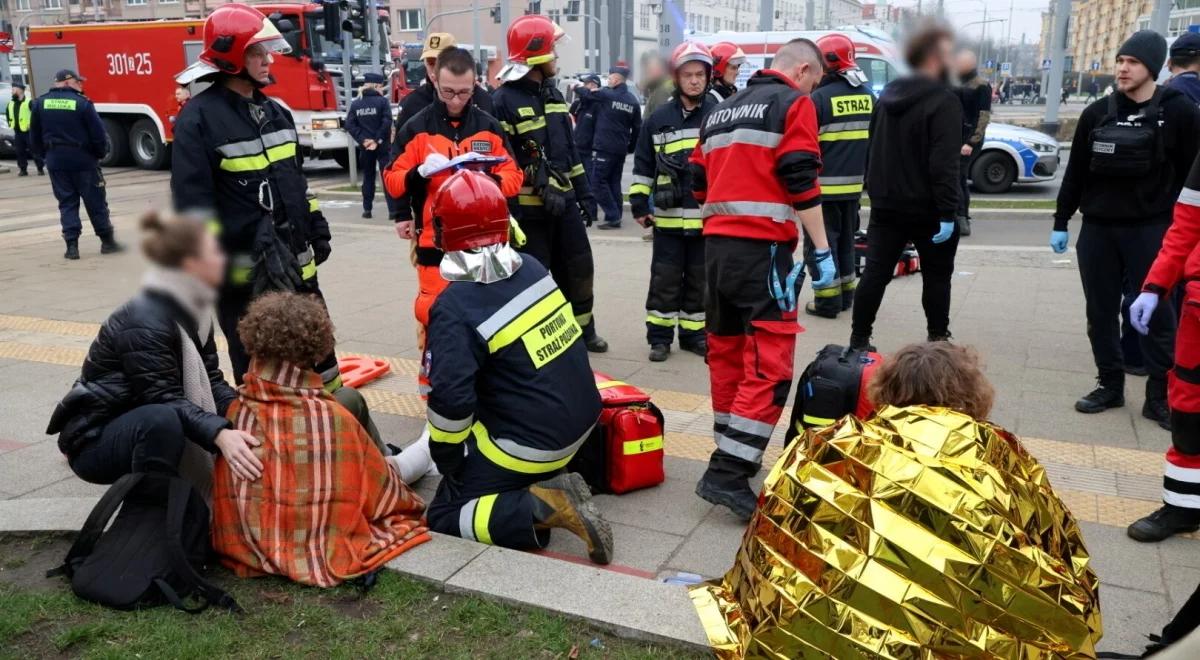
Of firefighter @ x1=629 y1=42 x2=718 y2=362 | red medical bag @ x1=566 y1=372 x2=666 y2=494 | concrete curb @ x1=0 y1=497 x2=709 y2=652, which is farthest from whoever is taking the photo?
firefighter @ x1=629 y1=42 x2=718 y2=362

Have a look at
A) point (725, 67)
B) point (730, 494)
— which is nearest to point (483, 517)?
point (730, 494)

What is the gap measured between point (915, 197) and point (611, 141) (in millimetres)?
6981

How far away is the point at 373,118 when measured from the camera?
1381cm

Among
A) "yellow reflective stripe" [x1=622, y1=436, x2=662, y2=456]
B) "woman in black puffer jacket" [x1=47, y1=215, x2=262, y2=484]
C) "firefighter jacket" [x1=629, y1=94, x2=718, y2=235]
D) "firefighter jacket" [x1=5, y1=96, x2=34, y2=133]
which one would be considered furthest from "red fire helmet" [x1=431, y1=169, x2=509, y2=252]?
"firefighter jacket" [x1=5, y1=96, x2=34, y2=133]

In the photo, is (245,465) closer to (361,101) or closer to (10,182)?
(361,101)

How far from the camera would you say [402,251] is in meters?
10.6

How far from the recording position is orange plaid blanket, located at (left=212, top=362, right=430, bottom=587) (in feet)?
10.6

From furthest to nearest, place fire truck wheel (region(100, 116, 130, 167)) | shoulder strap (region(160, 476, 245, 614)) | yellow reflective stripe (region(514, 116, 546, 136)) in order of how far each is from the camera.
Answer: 1. fire truck wheel (region(100, 116, 130, 167))
2. yellow reflective stripe (region(514, 116, 546, 136))
3. shoulder strap (region(160, 476, 245, 614))

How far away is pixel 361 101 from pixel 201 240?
13738 millimetres

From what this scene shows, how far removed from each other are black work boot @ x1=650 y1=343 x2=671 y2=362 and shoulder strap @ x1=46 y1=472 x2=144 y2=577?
3644mm

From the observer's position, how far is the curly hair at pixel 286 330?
3098 mm

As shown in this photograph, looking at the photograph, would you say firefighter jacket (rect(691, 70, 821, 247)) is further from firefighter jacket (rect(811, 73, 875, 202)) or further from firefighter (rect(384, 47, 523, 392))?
firefighter jacket (rect(811, 73, 875, 202))

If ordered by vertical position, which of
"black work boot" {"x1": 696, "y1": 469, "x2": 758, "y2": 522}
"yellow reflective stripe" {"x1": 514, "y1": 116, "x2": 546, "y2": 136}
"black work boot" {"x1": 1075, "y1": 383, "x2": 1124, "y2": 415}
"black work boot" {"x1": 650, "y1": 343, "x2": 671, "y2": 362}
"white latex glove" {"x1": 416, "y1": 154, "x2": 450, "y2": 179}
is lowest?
"black work boot" {"x1": 650, "y1": 343, "x2": 671, "y2": 362}

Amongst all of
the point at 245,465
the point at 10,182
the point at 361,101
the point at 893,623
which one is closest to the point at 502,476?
the point at 245,465
